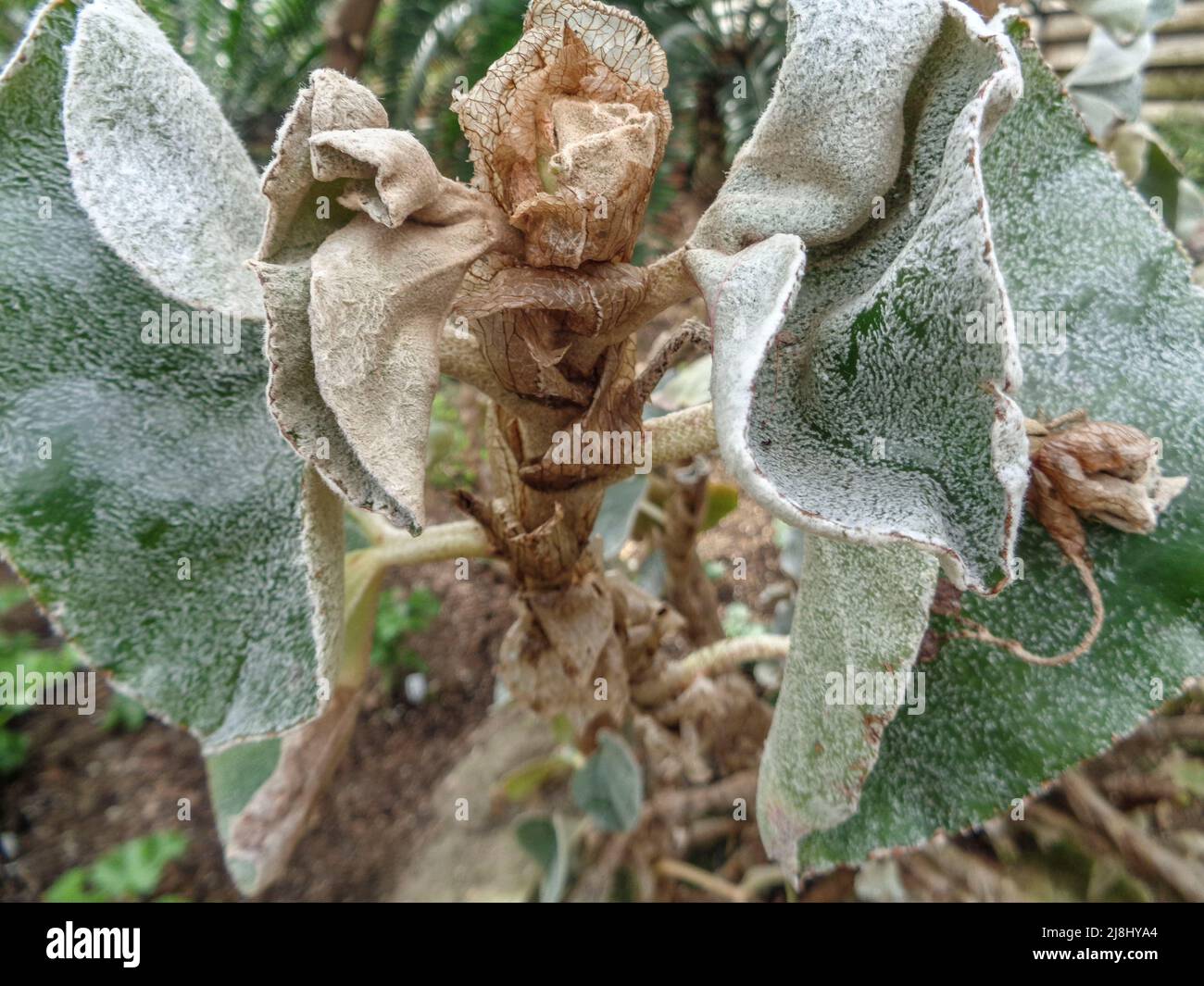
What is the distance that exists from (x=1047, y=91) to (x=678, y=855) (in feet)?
3.72

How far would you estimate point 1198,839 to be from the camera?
3.60ft

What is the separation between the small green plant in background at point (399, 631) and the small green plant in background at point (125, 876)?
532 mm

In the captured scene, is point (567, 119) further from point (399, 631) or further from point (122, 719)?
point (122, 719)

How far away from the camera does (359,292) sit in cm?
32

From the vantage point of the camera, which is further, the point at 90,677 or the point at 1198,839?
the point at 90,677

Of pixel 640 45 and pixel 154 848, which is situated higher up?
pixel 640 45

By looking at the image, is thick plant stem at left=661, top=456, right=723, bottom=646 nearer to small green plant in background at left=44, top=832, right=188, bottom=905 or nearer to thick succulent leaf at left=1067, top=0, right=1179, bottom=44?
thick succulent leaf at left=1067, top=0, right=1179, bottom=44

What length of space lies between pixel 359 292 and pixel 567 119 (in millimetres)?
122

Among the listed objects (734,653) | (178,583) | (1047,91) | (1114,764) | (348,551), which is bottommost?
(1114,764)

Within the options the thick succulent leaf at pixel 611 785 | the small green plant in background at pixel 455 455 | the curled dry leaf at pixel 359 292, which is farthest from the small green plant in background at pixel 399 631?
the curled dry leaf at pixel 359 292

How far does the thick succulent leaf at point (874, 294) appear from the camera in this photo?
28 centimetres

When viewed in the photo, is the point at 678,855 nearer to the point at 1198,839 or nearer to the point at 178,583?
the point at 1198,839

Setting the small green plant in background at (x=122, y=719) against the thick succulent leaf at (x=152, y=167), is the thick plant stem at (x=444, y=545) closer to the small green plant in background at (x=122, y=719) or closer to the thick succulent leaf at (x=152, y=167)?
the thick succulent leaf at (x=152, y=167)

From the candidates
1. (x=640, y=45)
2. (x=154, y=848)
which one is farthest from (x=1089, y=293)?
(x=154, y=848)
